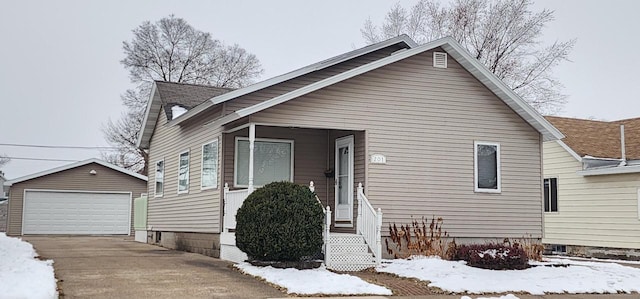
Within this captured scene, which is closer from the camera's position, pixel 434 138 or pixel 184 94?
pixel 434 138

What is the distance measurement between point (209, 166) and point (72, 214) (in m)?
17.4

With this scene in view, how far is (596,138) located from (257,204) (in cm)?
1428

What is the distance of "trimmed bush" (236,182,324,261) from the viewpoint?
12789 mm

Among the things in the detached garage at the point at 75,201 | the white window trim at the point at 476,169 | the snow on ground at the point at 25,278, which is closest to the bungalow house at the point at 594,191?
the white window trim at the point at 476,169

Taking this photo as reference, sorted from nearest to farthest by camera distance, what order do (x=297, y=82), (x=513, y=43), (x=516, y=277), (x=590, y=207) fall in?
(x=516, y=277) → (x=297, y=82) → (x=590, y=207) → (x=513, y=43)

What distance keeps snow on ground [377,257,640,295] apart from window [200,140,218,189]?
450cm

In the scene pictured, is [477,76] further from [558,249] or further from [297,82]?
[558,249]

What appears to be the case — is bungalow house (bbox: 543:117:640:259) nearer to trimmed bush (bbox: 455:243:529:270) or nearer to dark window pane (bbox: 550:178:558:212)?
dark window pane (bbox: 550:178:558:212)

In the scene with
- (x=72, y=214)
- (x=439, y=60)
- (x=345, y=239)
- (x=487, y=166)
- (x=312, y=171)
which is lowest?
(x=345, y=239)

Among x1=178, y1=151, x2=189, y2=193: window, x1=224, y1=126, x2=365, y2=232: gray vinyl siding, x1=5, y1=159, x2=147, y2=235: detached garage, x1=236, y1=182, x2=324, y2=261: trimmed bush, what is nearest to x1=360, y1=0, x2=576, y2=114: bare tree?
x1=5, y1=159, x2=147, y2=235: detached garage

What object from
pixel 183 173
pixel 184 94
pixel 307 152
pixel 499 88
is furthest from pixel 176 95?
pixel 499 88

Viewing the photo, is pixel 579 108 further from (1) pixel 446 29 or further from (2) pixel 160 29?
(2) pixel 160 29

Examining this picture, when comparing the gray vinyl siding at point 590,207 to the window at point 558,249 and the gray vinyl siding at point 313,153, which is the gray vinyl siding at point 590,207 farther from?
the gray vinyl siding at point 313,153

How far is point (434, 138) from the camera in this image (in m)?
16.5
